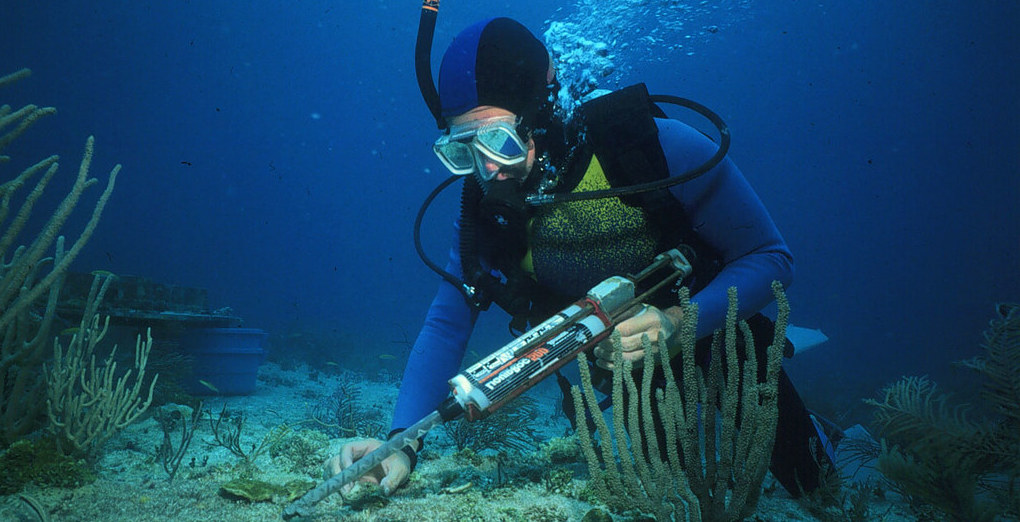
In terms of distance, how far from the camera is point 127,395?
Answer: 3.15 metres

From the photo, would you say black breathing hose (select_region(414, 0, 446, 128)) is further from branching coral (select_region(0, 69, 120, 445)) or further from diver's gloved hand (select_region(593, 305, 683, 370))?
branching coral (select_region(0, 69, 120, 445))

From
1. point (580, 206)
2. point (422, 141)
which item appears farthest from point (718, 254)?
point (422, 141)

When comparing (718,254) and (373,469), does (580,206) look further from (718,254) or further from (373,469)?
(373,469)

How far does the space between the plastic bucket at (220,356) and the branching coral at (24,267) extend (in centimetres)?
430

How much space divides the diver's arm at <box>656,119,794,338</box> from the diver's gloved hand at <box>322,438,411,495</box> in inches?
63.9

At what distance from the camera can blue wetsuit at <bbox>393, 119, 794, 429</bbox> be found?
1922 millimetres

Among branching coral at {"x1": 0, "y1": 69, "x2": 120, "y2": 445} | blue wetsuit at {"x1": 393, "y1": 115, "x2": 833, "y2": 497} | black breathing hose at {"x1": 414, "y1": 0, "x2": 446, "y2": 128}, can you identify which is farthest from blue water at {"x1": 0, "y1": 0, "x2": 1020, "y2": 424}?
branching coral at {"x1": 0, "y1": 69, "x2": 120, "y2": 445}

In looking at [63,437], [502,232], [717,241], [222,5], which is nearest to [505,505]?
[502,232]

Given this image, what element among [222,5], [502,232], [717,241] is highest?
[222,5]

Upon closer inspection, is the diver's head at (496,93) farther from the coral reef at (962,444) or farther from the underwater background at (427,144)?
the underwater background at (427,144)

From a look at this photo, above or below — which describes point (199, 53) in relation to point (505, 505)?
above

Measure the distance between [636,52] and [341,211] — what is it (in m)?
99.0

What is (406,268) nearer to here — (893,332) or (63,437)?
(893,332)

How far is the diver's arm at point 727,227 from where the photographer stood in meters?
1.91
